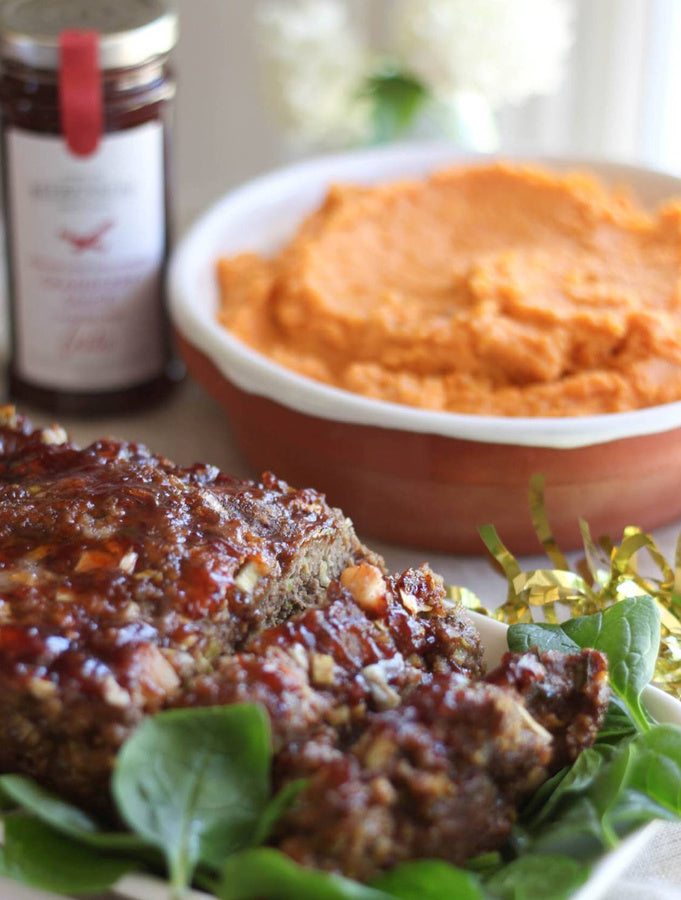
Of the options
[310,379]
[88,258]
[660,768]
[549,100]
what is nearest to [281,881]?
[660,768]

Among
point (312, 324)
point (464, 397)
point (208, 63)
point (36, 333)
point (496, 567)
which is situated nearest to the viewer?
point (496, 567)

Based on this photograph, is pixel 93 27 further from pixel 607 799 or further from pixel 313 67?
pixel 607 799

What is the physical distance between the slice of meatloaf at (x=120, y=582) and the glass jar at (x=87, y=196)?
1106mm

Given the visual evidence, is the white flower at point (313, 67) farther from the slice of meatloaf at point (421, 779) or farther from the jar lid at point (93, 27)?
the slice of meatloaf at point (421, 779)

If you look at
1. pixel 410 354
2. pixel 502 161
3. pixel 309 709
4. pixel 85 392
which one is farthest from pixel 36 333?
pixel 309 709

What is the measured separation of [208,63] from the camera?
18.3 ft

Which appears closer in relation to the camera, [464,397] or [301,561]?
[301,561]

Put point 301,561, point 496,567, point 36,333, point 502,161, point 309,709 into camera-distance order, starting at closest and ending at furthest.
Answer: point 309,709 < point 301,561 < point 496,567 < point 36,333 < point 502,161

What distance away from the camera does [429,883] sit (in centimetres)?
139

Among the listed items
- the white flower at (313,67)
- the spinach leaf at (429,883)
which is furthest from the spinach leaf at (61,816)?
the white flower at (313,67)

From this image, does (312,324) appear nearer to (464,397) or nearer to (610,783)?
(464,397)

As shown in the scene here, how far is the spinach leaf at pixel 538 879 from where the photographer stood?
4.68 feet

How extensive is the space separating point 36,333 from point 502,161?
1.34 metres

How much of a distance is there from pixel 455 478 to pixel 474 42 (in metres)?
1.67
